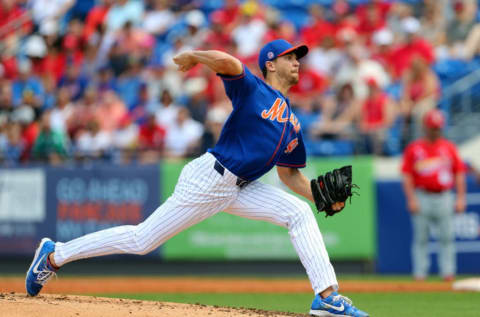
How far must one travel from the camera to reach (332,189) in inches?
242

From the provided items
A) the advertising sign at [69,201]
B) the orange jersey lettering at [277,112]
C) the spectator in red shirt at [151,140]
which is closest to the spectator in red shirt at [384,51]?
the spectator in red shirt at [151,140]

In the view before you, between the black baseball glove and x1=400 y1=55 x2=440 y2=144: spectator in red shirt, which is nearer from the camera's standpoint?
the black baseball glove

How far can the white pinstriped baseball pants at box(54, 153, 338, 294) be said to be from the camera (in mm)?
5941

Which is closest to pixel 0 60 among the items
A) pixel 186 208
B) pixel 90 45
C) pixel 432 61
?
pixel 90 45

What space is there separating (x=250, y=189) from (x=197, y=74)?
8.28 metres

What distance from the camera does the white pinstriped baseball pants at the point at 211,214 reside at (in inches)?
234

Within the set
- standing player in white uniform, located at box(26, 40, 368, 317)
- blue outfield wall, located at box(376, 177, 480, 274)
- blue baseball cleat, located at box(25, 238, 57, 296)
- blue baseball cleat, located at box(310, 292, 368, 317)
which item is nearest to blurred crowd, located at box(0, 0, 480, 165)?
blue outfield wall, located at box(376, 177, 480, 274)

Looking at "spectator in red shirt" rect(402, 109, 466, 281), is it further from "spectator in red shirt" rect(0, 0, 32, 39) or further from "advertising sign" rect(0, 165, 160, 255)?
"spectator in red shirt" rect(0, 0, 32, 39)

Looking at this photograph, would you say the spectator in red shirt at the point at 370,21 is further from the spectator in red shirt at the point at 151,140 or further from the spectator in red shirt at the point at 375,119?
the spectator in red shirt at the point at 151,140

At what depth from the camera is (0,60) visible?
16750 mm

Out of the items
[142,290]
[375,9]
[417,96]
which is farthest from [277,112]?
[375,9]

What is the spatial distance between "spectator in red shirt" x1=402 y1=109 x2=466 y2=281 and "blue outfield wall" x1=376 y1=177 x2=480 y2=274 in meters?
0.81

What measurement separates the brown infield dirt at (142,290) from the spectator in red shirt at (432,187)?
0.65 meters

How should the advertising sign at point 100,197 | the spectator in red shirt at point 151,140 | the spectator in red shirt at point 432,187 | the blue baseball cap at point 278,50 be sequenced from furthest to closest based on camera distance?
the spectator in red shirt at point 151,140 → the advertising sign at point 100,197 → the spectator in red shirt at point 432,187 → the blue baseball cap at point 278,50
